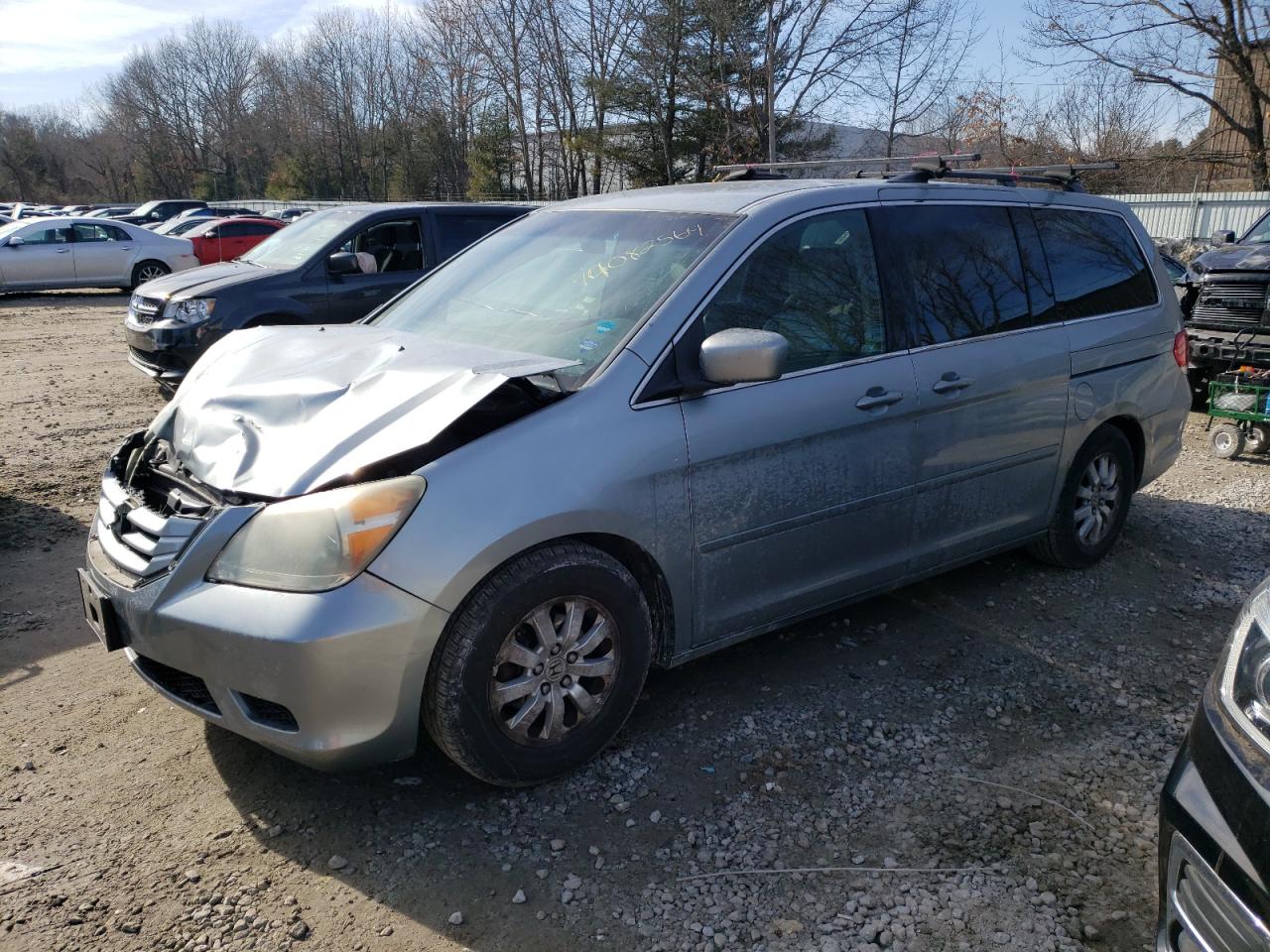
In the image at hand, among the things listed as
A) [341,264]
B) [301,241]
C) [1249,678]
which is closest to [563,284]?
[1249,678]

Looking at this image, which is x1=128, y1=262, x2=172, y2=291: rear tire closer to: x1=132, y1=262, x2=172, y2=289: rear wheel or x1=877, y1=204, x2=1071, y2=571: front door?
x1=132, y1=262, x2=172, y2=289: rear wheel

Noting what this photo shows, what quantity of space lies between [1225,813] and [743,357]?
1827 millimetres

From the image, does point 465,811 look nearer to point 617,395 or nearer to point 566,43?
point 617,395

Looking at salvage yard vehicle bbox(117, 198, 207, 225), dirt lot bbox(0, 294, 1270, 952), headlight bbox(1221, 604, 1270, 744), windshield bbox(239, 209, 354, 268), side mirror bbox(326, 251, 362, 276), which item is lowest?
dirt lot bbox(0, 294, 1270, 952)

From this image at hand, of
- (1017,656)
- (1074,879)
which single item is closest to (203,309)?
(1017,656)

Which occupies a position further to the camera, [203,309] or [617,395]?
[203,309]

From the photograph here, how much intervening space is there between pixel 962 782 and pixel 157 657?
102 inches

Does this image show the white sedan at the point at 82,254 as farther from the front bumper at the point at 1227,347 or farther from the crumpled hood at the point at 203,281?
the front bumper at the point at 1227,347

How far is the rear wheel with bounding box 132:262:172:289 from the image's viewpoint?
20703 millimetres

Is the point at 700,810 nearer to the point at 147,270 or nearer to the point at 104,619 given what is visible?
the point at 104,619

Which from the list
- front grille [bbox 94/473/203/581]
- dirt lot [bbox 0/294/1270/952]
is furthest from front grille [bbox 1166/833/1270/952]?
front grille [bbox 94/473/203/581]

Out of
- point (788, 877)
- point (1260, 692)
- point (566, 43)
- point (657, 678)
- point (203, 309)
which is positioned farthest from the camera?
point (566, 43)

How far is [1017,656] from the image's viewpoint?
4.18 m

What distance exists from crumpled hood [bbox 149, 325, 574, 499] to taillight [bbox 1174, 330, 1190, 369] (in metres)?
3.60
